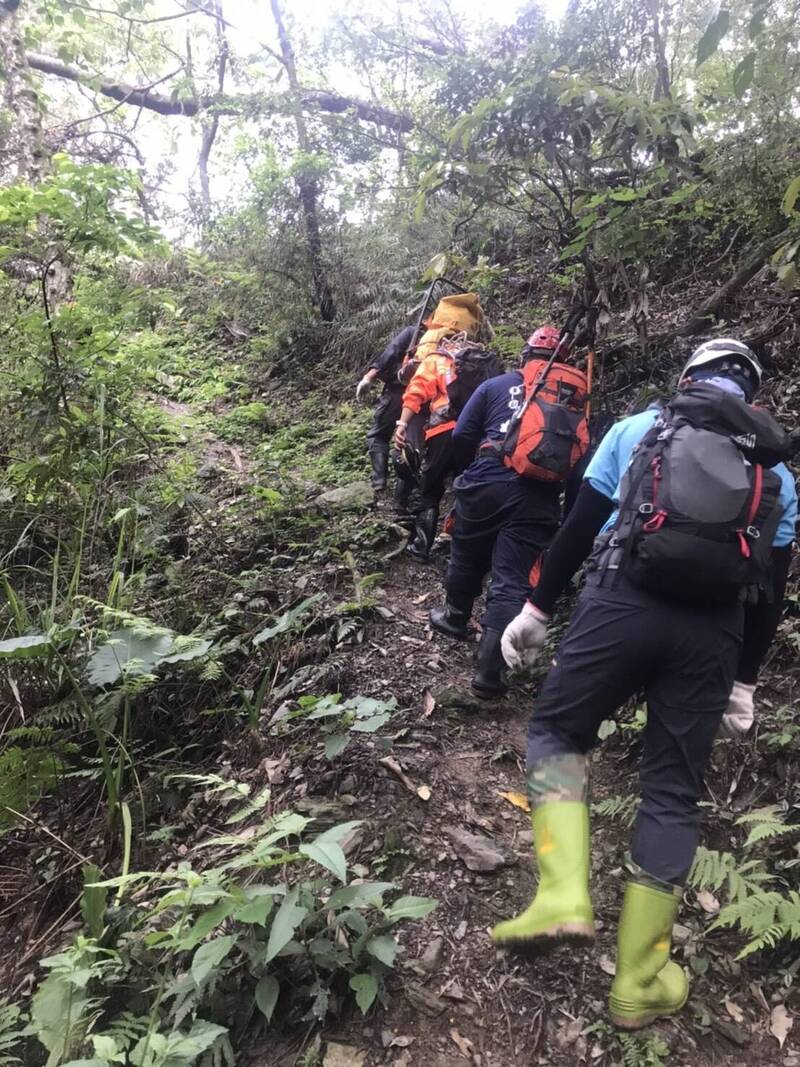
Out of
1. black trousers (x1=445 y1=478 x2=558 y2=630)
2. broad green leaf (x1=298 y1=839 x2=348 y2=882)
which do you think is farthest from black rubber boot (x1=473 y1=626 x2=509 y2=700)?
broad green leaf (x1=298 y1=839 x2=348 y2=882)

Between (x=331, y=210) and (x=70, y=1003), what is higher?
(x=331, y=210)

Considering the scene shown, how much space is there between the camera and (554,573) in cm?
293

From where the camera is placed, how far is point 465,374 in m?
5.64

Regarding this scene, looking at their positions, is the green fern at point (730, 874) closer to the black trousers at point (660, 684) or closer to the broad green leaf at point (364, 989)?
the black trousers at point (660, 684)

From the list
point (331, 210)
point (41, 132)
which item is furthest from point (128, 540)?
point (331, 210)

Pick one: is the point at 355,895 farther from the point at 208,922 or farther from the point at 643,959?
Result: the point at 643,959

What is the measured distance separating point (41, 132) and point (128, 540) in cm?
540

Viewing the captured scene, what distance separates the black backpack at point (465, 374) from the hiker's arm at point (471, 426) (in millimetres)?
993

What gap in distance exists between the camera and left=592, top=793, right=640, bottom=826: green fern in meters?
3.07

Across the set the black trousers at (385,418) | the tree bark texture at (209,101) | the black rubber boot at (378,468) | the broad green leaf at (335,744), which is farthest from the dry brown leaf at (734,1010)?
the tree bark texture at (209,101)

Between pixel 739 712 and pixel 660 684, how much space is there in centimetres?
60

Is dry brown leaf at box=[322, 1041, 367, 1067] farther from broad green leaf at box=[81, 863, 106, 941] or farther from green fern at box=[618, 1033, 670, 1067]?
broad green leaf at box=[81, 863, 106, 941]

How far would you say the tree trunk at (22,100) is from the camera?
24.4 ft

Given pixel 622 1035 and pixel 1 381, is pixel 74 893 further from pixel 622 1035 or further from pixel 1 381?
pixel 1 381
